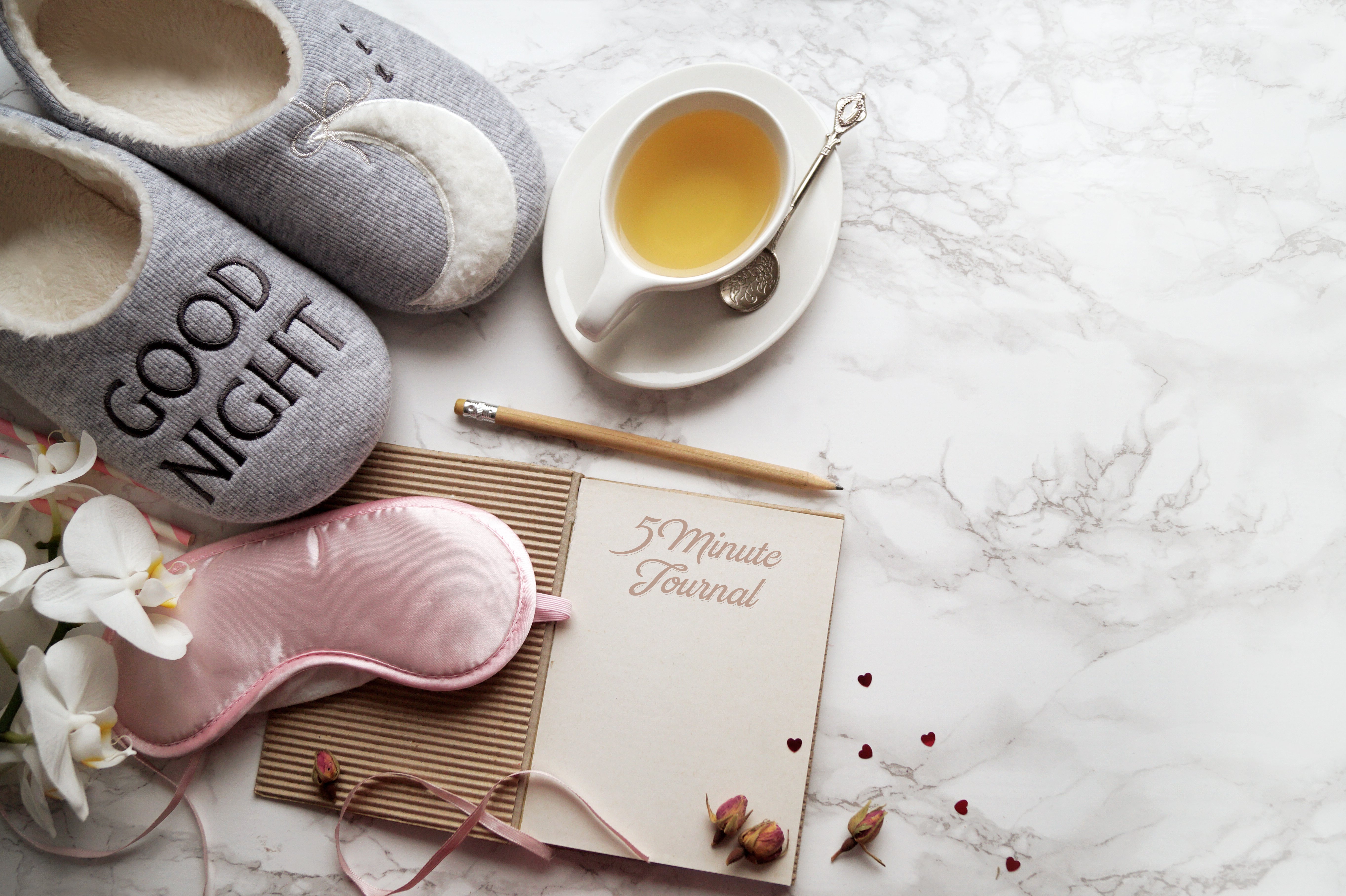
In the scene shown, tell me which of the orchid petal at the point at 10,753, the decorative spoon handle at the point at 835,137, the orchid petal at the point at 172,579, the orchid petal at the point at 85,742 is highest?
the decorative spoon handle at the point at 835,137

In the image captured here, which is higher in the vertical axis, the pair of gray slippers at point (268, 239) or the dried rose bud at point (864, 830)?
the pair of gray slippers at point (268, 239)

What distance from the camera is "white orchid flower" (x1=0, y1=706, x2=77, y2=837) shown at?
609 mm

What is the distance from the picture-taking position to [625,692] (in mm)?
693

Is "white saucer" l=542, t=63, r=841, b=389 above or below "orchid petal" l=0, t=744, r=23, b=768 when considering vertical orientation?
above

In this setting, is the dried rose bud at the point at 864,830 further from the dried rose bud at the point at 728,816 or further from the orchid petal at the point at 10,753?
the orchid petal at the point at 10,753

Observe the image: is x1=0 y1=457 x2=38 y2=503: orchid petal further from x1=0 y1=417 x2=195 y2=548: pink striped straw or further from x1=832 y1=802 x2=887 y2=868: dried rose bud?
x1=832 y1=802 x2=887 y2=868: dried rose bud

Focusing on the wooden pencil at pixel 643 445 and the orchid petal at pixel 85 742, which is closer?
the orchid petal at pixel 85 742

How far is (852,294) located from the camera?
2.37 feet

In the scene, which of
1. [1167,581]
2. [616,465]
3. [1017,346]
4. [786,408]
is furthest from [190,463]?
[1167,581]

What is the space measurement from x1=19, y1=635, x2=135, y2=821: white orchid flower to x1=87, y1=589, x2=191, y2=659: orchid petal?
4 centimetres

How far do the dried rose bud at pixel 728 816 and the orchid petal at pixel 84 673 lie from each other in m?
0.51

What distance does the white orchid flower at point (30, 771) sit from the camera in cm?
61

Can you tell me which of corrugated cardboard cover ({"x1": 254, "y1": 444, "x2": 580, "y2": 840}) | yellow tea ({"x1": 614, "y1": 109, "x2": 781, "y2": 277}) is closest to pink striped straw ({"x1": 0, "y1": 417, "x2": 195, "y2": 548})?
corrugated cardboard cover ({"x1": 254, "y1": 444, "x2": 580, "y2": 840})

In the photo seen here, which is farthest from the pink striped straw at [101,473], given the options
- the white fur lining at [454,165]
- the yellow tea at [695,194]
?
the yellow tea at [695,194]
